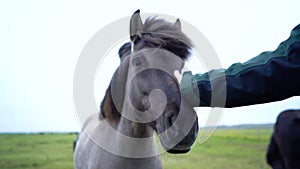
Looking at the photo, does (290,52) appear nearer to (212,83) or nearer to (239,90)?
(239,90)

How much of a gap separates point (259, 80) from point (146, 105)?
1.46m

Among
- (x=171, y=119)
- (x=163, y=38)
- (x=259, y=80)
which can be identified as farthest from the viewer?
(x=163, y=38)

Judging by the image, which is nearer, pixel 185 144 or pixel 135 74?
pixel 185 144

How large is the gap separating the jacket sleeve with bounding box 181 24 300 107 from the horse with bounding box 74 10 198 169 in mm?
558

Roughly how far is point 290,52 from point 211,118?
1217mm

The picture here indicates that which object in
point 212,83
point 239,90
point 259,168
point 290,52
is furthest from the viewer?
point 259,168

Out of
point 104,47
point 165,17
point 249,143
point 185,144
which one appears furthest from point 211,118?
point 249,143

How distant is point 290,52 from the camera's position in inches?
54.9

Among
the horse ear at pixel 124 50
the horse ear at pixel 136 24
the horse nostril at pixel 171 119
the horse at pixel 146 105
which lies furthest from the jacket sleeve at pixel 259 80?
the horse ear at pixel 124 50

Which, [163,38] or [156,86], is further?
[163,38]

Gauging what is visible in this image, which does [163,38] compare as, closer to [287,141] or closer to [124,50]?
[124,50]

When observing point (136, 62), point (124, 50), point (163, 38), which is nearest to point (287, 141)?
point (163, 38)

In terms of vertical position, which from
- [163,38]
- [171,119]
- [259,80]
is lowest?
[171,119]

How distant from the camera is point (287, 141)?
2.98 ft
